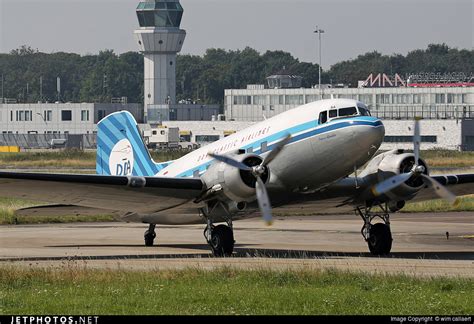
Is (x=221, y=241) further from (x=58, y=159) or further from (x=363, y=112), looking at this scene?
(x=58, y=159)

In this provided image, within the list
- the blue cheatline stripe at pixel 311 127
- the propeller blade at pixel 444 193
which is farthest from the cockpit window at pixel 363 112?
the propeller blade at pixel 444 193

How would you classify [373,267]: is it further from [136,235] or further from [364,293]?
[136,235]

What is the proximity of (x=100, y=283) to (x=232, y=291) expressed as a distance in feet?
12.1

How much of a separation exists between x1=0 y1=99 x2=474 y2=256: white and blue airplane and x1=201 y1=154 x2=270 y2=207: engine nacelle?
3 centimetres

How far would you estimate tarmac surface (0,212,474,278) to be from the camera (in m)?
30.2

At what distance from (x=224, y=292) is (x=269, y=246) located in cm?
1479

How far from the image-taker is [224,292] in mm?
23562

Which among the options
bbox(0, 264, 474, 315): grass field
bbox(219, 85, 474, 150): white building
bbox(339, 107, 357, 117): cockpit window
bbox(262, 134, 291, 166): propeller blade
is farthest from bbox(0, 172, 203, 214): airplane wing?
bbox(219, 85, 474, 150): white building

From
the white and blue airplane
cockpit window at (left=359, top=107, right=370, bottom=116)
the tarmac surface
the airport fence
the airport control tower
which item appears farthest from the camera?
the airport control tower

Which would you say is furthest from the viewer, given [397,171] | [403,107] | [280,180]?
[403,107]

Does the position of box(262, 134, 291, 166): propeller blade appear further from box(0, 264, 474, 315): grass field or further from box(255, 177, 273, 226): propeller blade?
box(0, 264, 474, 315): grass field

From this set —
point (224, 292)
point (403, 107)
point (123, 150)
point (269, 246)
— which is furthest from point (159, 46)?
point (224, 292)

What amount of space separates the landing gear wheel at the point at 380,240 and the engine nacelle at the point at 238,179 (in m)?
4.53

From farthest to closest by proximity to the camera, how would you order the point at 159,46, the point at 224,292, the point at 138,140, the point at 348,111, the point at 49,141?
the point at 159,46 < the point at 49,141 < the point at 138,140 < the point at 348,111 < the point at 224,292
